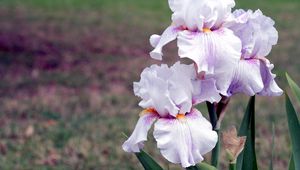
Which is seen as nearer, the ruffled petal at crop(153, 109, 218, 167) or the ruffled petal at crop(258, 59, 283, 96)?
the ruffled petal at crop(153, 109, 218, 167)

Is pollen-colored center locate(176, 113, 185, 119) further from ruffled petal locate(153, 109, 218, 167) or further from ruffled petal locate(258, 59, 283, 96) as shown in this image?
ruffled petal locate(258, 59, 283, 96)

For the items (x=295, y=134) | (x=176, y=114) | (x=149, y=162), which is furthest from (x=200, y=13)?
(x=295, y=134)

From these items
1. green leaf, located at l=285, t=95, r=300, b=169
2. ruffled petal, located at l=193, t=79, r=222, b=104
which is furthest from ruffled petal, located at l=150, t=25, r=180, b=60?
green leaf, located at l=285, t=95, r=300, b=169

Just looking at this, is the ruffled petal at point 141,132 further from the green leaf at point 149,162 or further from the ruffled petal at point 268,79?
the ruffled petal at point 268,79

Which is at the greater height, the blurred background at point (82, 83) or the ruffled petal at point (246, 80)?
the ruffled petal at point (246, 80)

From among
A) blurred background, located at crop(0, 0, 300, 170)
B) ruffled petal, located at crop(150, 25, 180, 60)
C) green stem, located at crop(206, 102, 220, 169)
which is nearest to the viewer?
ruffled petal, located at crop(150, 25, 180, 60)

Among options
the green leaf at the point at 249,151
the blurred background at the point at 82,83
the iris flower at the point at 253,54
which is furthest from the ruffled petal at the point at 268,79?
the blurred background at the point at 82,83

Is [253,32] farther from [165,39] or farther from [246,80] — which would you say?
[165,39]
